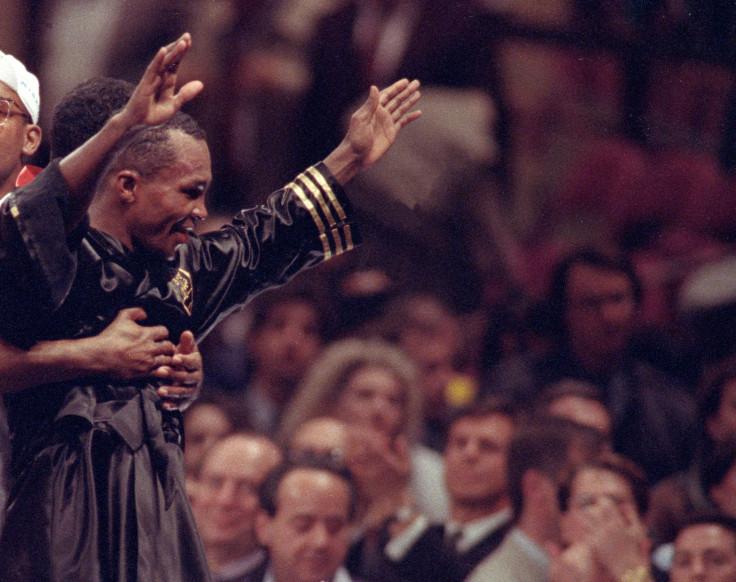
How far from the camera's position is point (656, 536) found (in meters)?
4.38

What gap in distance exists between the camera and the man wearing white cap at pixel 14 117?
103 inches

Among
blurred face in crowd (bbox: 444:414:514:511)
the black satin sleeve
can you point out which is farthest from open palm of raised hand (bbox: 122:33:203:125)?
blurred face in crowd (bbox: 444:414:514:511)

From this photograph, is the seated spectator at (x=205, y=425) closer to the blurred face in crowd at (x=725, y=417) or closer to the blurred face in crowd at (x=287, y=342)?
the blurred face in crowd at (x=287, y=342)

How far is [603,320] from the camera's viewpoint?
5309mm

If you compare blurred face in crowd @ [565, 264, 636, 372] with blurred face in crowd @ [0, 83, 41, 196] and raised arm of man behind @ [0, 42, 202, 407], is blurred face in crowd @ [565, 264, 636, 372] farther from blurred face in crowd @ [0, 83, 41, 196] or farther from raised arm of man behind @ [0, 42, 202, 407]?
blurred face in crowd @ [0, 83, 41, 196]

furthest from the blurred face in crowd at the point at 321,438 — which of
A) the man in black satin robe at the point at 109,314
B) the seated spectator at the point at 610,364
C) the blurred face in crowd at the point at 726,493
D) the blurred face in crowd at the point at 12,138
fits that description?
the blurred face in crowd at the point at 12,138

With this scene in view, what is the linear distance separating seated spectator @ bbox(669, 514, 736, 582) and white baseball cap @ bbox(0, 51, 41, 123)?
280 cm

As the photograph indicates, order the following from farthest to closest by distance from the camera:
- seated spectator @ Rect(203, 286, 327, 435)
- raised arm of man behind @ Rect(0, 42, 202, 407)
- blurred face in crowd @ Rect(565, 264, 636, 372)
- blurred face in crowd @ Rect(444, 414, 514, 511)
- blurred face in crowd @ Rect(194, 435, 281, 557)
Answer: seated spectator @ Rect(203, 286, 327, 435) → blurred face in crowd @ Rect(565, 264, 636, 372) → blurred face in crowd @ Rect(444, 414, 514, 511) → blurred face in crowd @ Rect(194, 435, 281, 557) → raised arm of man behind @ Rect(0, 42, 202, 407)

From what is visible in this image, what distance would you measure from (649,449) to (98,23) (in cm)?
399

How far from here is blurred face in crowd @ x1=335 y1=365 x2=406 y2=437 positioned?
493 cm

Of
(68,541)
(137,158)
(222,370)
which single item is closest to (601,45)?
(222,370)

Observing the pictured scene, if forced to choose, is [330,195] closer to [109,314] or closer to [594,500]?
[109,314]

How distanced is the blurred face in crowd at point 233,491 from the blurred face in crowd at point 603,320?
159 cm

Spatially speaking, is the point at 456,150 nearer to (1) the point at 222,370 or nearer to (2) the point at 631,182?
(2) the point at 631,182
